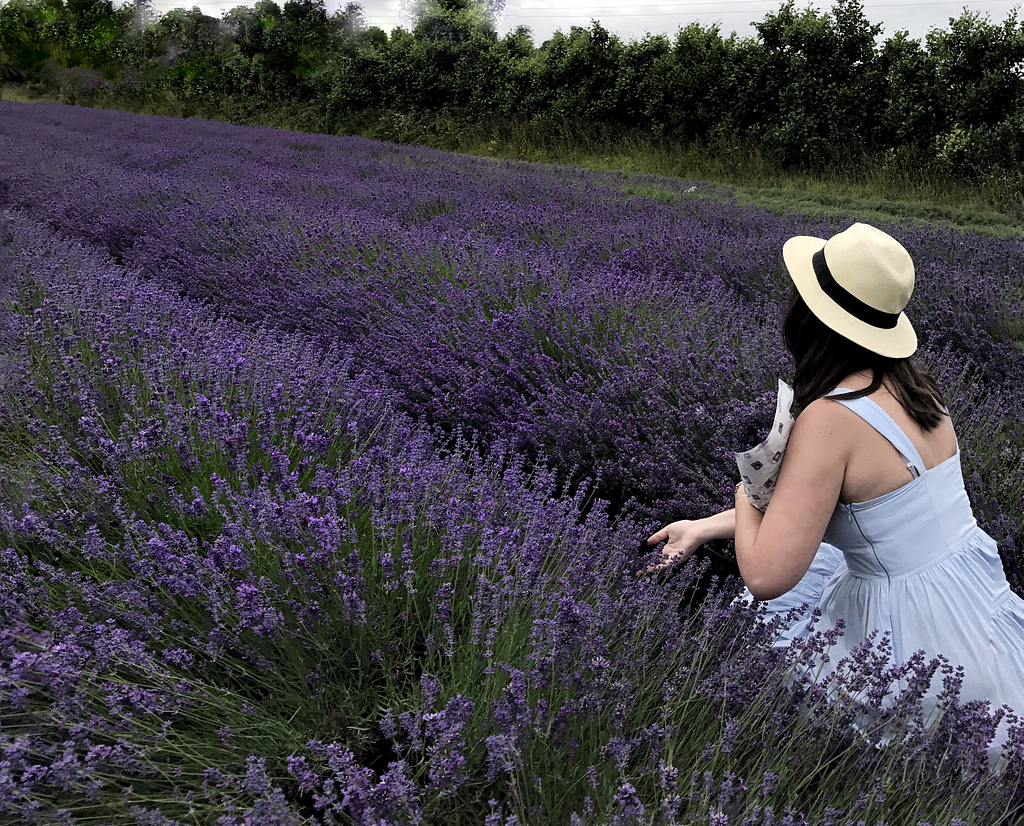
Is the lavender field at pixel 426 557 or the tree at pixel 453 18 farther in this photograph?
the tree at pixel 453 18

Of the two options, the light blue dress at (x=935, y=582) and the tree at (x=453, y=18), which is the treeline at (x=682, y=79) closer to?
the tree at (x=453, y=18)

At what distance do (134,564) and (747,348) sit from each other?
2.14 m

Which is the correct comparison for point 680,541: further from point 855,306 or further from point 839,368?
point 855,306

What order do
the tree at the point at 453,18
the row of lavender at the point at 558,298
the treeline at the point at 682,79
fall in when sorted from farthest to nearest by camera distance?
the tree at the point at 453,18, the treeline at the point at 682,79, the row of lavender at the point at 558,298

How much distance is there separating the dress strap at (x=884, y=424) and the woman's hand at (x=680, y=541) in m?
0.45

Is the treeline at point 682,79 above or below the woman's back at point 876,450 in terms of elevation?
above

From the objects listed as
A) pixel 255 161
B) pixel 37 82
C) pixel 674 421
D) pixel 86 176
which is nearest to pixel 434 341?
pixel 674 421

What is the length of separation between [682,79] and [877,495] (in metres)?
12.8

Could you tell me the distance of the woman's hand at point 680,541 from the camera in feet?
5.52

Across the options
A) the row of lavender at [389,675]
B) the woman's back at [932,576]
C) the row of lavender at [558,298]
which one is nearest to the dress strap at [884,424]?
the woman's back at [932,576]

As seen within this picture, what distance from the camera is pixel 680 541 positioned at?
5.68ft

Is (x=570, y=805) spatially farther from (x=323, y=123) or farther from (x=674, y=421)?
(x=323, y=123)

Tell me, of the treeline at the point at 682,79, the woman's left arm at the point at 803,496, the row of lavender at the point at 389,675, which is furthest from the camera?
the treeline at the point at 682,79

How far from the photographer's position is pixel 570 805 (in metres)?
1.12
